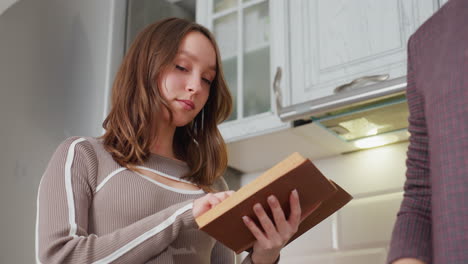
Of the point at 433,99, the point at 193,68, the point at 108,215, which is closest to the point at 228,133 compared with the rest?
the point at 193,68

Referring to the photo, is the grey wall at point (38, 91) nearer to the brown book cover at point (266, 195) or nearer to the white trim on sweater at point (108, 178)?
the white trim on sweater at point (108, 178)

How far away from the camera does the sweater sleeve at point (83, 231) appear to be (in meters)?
0.99

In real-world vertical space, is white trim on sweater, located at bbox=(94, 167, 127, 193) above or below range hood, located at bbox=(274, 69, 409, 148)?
below

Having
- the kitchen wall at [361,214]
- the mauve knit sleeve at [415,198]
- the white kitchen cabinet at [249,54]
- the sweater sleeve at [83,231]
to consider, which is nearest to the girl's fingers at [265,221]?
the sweater sleeve at [83,231]

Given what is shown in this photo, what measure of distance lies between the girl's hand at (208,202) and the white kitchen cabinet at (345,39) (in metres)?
0.61

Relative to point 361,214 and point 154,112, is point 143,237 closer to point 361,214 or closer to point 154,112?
point 154,112

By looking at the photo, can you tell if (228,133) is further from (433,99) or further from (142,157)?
(433,99)

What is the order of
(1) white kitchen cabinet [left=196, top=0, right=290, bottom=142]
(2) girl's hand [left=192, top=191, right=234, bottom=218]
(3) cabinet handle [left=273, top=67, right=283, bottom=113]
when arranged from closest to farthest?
(2) girl's hand [left=192, top=191, right=234, bottom=218], (3) cabinet handle [left=273, top=67, right=283, bottom=113], (1) white kitchen cabinet [left=196, top=0, right=290, bottom=142]

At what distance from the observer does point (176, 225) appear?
1.00 m

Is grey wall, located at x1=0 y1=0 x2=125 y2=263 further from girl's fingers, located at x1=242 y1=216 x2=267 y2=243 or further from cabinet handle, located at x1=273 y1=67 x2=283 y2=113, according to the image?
girl's fingers, located at x1=242 y1=216 x2=267 y2=243

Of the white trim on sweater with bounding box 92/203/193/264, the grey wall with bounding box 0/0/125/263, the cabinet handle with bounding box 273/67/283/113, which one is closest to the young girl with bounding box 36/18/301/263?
the white trim on sweater with bounding box 92/203/193/264

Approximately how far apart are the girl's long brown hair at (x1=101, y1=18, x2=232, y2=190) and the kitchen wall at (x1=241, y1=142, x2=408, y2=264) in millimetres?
539

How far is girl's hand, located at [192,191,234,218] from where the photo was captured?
97cm

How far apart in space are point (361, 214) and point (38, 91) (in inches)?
36.5
